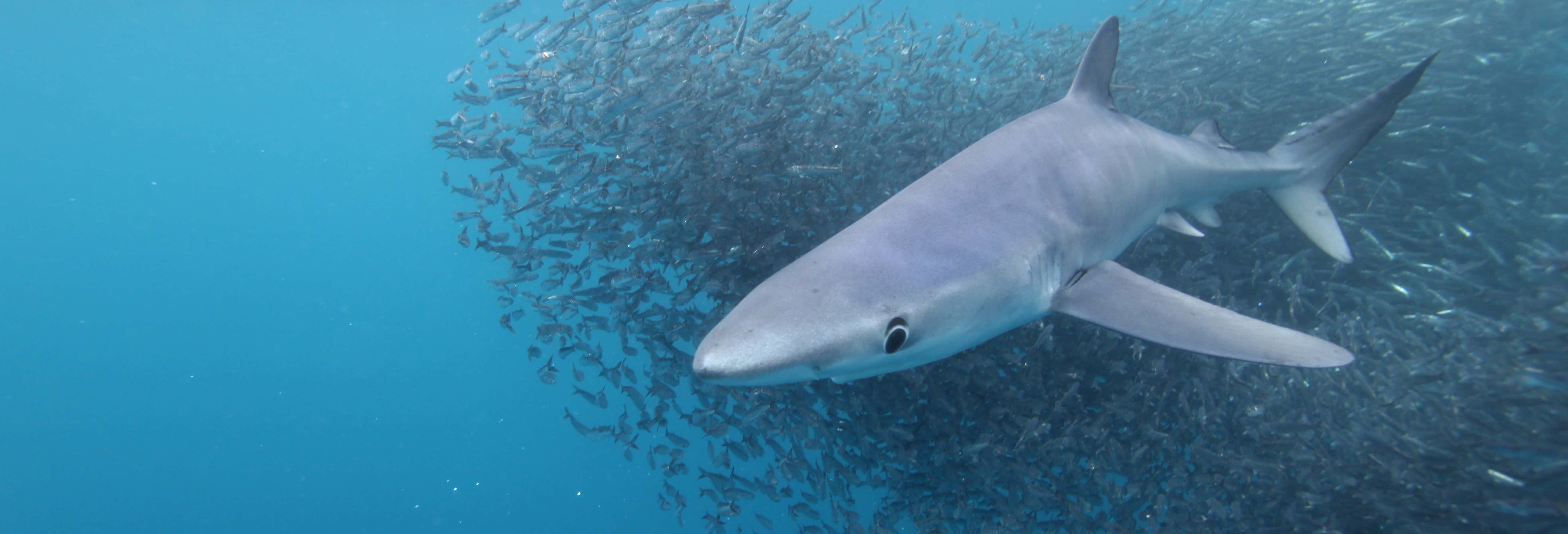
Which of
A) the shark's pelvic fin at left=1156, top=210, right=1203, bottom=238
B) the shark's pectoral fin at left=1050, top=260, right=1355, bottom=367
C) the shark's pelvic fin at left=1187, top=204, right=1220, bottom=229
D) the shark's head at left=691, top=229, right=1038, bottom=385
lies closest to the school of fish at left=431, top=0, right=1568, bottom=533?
the shark's pelvic fin at left=1187, top=204, right=1220, bottom=229

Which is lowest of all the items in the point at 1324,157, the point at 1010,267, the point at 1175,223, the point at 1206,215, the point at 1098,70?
the point at 1324,157

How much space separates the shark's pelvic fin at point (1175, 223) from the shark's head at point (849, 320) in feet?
6.02

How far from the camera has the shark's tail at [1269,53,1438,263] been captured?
12.4 feet

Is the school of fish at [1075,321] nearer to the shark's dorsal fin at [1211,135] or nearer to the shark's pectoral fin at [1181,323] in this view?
the shark's dorsal fin at [1211,135]

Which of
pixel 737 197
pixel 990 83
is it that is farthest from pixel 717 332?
pixel 990 83

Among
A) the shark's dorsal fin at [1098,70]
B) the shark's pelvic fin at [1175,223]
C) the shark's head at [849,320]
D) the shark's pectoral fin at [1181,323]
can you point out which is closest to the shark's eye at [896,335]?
the shark's head at [849,320]

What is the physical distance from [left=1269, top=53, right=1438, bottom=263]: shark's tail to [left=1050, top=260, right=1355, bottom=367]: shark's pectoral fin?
8.04 ft

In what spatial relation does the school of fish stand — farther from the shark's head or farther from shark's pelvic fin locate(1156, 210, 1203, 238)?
the shark's head

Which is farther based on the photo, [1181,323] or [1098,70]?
[1098,70]

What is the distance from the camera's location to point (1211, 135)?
3.82 metres

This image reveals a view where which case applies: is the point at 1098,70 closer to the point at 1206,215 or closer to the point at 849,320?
the point at 1206,215

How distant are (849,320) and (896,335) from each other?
185 millimetres

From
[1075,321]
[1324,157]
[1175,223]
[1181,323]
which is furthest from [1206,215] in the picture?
[1181,323]

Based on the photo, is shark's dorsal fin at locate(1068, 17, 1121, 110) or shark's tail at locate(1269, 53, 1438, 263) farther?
shark's tail at locate(1269, 53, 1438, 263)
